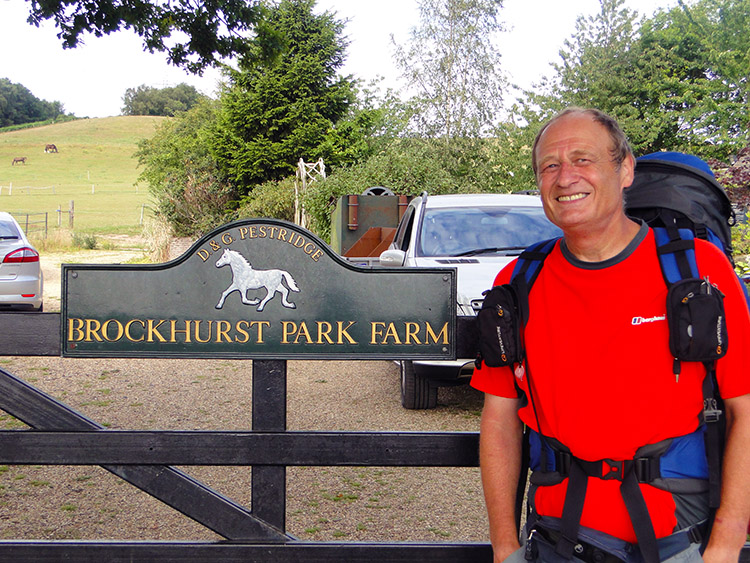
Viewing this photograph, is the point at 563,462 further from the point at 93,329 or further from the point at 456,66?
the point at 456,66

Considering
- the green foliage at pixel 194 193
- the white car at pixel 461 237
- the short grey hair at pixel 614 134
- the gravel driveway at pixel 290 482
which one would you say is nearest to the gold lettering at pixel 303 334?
the short grey hair at pixel 614 134

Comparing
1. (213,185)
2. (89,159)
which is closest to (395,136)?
(213,185)

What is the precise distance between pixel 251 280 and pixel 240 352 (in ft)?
0.80

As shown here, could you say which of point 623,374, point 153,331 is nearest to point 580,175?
point 623,374

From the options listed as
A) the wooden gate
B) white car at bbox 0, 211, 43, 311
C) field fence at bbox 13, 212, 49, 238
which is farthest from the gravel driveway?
field fence at bbox 13, 212, 49, 238

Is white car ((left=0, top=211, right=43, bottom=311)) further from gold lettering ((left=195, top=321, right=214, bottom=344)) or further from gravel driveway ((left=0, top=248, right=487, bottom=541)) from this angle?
gold lettering ((left=195, top=321, right=214, bottom=344))

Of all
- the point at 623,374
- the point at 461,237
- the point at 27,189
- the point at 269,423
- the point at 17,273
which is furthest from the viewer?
the point at 27,189

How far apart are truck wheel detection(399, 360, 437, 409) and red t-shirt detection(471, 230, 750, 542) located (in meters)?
4.64

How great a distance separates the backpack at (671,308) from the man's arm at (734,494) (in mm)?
26

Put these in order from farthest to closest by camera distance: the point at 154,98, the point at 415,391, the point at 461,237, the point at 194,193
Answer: the point at 154,98 → the point at 194,193 → the point at 461,237 → the point at 415,391

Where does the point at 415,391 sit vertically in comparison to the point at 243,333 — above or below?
below

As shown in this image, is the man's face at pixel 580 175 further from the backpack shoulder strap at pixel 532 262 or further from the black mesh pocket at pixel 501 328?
the black mesh pocket at pixel 501 328

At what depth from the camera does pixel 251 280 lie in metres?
2.46

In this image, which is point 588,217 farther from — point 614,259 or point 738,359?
point 738,359
